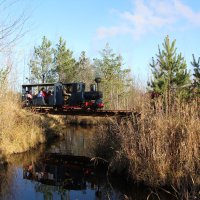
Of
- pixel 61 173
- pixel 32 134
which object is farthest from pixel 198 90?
pixel 32 134

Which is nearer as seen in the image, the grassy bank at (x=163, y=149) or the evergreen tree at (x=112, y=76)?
the grassy bank at (x=163, y=149)

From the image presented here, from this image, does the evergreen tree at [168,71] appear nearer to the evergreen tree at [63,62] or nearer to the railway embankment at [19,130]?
the railway embankment at [19,130]

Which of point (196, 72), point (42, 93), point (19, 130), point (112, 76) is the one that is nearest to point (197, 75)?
point (196, 72)

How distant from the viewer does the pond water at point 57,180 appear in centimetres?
796

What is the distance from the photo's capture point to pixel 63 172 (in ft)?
34.2

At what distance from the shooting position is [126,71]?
3569 centimetres

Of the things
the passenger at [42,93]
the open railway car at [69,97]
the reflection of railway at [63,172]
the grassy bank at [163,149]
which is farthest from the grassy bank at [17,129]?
the grassy bank at [163,149]

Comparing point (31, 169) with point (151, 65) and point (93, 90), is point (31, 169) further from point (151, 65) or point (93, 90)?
point (93, 90)

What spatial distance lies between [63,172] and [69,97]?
30.3 feet

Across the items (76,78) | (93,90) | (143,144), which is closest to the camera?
(143,144)

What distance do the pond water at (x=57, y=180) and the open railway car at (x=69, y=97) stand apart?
18.2ft

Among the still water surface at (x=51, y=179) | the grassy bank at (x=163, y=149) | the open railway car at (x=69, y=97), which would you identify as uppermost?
the open railway car at (x=69, y=97)

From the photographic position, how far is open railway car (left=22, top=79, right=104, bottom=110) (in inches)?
736

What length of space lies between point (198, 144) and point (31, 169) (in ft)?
19.0
